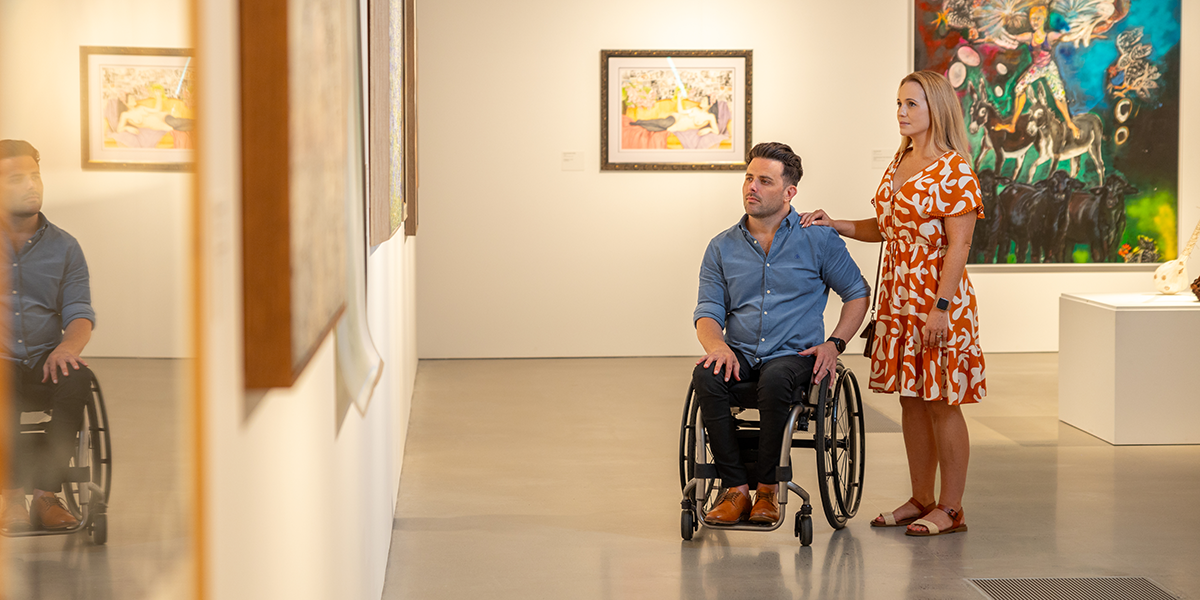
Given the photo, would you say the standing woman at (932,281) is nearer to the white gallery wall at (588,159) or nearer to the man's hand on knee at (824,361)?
the man's hand on knee at (824,361)

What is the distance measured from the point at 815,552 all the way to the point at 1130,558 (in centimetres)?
95

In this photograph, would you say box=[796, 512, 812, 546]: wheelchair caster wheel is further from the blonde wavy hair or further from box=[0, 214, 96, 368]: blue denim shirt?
box=[0, 214, 96, 368]: blue denim shirt

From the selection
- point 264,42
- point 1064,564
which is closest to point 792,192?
point 1064,564

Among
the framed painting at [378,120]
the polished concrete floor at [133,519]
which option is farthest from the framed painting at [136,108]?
the framed painting at [378,120]

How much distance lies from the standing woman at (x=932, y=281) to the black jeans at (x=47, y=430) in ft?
10.6

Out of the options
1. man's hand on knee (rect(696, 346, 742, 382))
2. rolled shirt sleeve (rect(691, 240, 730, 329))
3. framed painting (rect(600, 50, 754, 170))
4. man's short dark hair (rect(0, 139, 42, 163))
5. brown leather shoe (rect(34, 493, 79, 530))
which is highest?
framed painting (rect(600, 50, 754, 170))

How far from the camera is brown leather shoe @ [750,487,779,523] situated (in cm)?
335

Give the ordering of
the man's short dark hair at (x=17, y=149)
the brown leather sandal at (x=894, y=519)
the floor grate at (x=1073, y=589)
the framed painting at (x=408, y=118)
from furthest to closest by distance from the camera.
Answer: the framed painting at (x=408, y=118)
the brown leather sandal at (x=894, y=519)
the floor grate at (x=1073, y=589)
the man's short dark hair at (x=17, y=149)

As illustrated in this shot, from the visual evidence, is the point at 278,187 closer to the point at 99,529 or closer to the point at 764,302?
the point at 99,529

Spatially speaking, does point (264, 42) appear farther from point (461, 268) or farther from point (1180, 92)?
point (1180, 92)

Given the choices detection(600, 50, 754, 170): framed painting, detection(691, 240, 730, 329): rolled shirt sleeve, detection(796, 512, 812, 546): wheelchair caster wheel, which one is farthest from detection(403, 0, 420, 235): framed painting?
detection(600, 50, 754, 170): framed painting

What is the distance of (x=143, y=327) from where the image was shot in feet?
2.01

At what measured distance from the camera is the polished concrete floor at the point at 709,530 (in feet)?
10.4

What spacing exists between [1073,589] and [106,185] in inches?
122
